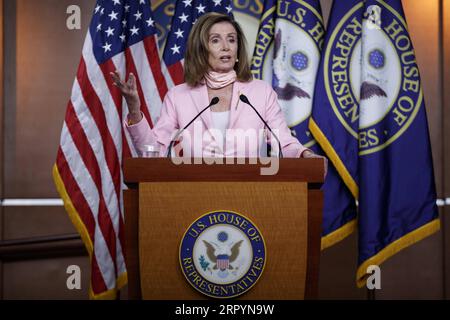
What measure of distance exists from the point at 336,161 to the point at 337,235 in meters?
0.46

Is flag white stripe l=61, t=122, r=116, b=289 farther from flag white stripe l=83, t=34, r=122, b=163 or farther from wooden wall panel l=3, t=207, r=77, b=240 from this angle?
A: wooden wall panel l=3, t=207, r=77, b=240

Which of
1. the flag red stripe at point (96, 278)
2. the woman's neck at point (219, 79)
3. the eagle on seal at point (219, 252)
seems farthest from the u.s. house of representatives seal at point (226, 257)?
the flag red stripe at point (96, 278)

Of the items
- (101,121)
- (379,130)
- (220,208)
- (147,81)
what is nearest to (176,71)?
(147,81)

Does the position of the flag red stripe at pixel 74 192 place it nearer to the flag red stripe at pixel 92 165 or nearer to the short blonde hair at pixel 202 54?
the flag red stripe at pixel 92 165

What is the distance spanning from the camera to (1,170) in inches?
150

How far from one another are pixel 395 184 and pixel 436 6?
141cm

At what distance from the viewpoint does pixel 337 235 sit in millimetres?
3449

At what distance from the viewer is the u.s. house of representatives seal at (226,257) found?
1890 millimetres

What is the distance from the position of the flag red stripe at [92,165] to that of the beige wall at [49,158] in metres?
0.52

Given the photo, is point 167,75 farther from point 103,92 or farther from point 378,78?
point 378,78

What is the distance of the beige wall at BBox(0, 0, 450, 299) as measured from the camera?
3.83 meters

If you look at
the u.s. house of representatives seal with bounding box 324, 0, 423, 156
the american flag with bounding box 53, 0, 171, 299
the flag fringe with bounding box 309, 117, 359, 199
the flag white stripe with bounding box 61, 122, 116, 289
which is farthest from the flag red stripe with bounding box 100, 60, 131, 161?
the u.s. house of representatives seal with bounding box 324, 0, 423, 156

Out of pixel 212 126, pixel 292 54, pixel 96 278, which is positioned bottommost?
pixel 96 278

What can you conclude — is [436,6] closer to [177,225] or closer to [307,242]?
[307,242]
